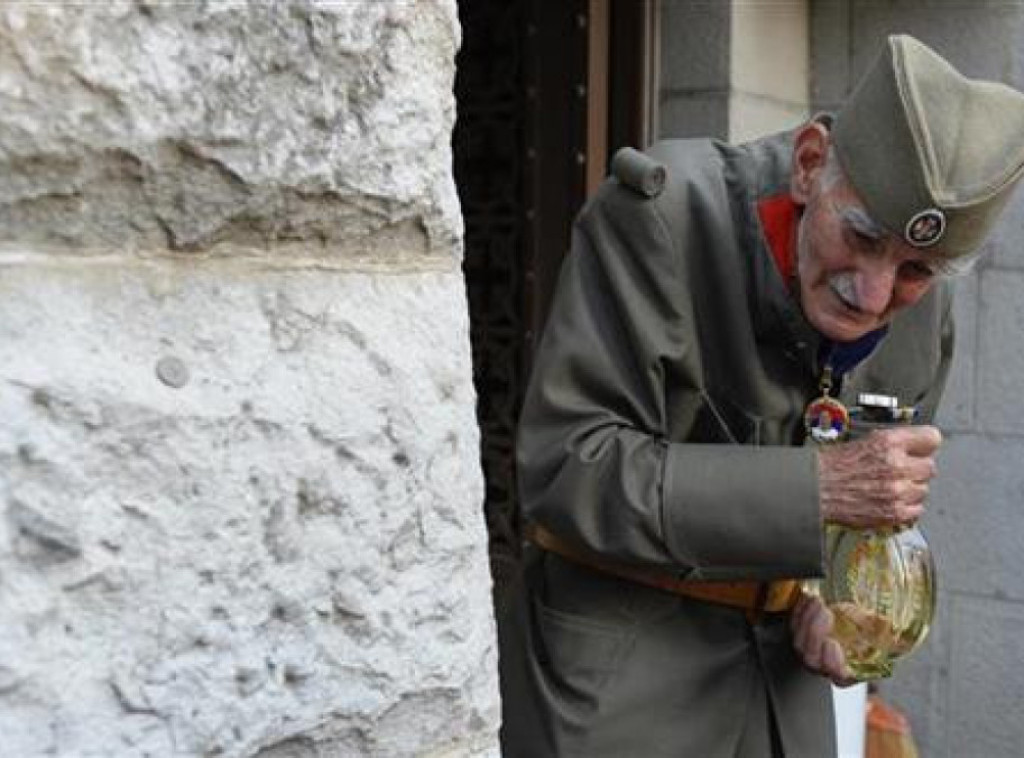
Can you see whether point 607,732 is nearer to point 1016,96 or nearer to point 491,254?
point 1016,96

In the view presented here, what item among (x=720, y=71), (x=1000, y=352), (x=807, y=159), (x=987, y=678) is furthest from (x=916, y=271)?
(x=987, y=678)

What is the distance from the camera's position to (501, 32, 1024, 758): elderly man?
1570mm

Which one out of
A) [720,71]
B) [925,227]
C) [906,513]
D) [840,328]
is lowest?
[906,513]

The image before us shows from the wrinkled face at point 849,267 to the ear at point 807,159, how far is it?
0.07 ft

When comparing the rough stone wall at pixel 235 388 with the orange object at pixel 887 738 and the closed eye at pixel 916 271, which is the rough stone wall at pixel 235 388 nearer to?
the closed eye at pixel 916 271

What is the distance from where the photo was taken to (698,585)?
1702 millimetres

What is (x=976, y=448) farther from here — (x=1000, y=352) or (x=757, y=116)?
(x=757, y=116)

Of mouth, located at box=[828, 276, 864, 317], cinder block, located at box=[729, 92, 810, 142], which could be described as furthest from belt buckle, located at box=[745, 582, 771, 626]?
cinder block, located at box=[729, 92, 810, 142]

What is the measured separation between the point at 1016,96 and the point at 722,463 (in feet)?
1.69

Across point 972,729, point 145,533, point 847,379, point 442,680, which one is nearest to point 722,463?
point 847,379

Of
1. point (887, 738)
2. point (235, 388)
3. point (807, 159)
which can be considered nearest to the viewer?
point (235, 388)

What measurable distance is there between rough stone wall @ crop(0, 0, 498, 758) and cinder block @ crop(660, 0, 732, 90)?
7.41ft

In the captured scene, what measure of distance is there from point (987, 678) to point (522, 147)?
1.58 m

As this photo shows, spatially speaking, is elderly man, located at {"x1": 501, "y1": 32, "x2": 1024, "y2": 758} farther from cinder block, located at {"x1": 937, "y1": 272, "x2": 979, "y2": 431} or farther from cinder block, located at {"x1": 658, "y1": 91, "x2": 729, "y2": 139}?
cinder block, located at {"x1": 937, "y1": 272, "x2": 979, "y2": 431}
